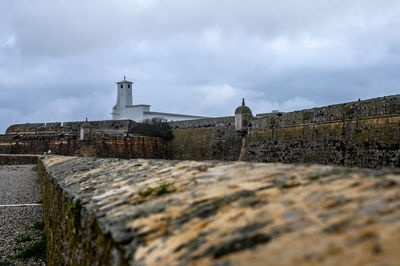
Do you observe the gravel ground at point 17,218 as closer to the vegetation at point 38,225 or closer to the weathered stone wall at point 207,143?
the vegetation at point 38,225

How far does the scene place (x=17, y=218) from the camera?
945 centimetres

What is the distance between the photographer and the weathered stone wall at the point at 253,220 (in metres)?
1.13

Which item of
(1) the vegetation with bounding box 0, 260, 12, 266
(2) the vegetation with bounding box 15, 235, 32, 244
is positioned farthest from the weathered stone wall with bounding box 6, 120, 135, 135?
(1) the vegetation with bounding box 0, 260, 12, 266

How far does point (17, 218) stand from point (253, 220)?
9561 millimetres

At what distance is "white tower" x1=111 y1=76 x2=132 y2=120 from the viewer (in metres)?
53.2

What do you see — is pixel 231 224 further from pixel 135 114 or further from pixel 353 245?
pixel 135 114

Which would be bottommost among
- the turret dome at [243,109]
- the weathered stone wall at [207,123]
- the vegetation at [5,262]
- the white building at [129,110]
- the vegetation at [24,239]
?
the vegetation at [5,262]

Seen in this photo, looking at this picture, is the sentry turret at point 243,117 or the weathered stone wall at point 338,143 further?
the sentry turret at point 243,117

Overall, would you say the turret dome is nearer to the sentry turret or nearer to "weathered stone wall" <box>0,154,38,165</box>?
the sentry turret

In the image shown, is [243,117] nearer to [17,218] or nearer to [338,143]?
[338,143]

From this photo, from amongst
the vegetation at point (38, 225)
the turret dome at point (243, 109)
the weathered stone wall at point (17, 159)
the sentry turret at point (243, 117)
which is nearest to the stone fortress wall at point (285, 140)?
the sentry turret at point (243, 117)

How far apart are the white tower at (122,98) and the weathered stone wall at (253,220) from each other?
51.7 metres

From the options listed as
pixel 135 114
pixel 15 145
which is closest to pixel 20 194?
pixel 15 145

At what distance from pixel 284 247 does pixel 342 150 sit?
A: 35.4ft
